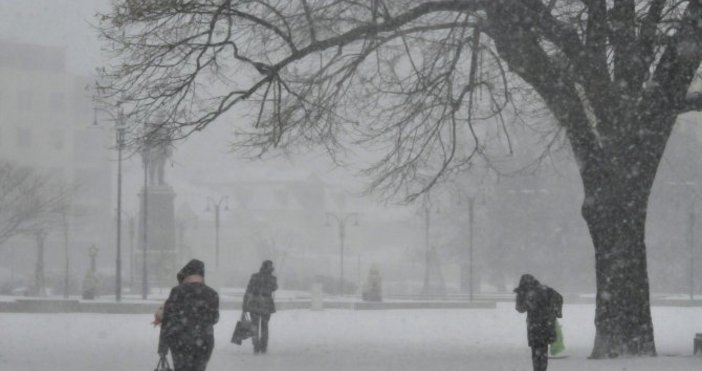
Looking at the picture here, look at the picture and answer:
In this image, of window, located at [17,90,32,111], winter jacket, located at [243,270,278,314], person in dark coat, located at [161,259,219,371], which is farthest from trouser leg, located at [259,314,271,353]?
window, located at [17,90,32,111]

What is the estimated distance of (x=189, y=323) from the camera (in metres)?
10.4

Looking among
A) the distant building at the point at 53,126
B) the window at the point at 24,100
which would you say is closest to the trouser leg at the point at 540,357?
the distant building at the point at 53,126

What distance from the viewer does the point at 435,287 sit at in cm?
6562

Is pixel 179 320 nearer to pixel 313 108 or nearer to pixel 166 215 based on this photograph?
pixel 313 108

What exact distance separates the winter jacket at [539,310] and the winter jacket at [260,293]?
6.39m

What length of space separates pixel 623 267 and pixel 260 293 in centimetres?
570

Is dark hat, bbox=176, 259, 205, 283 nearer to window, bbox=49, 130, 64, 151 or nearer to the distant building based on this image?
the distant building

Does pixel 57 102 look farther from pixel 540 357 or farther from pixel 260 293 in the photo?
pixel 540 357

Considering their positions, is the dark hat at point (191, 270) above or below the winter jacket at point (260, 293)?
above

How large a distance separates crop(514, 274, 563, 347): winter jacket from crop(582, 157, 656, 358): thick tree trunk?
14.0 ft

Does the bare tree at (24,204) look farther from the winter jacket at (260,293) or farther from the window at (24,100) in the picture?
the window at (24,100)

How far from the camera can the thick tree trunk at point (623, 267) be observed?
56.5ft

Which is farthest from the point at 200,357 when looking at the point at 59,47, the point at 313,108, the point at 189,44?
the point at 59,47

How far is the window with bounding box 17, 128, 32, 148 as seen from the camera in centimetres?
10488
